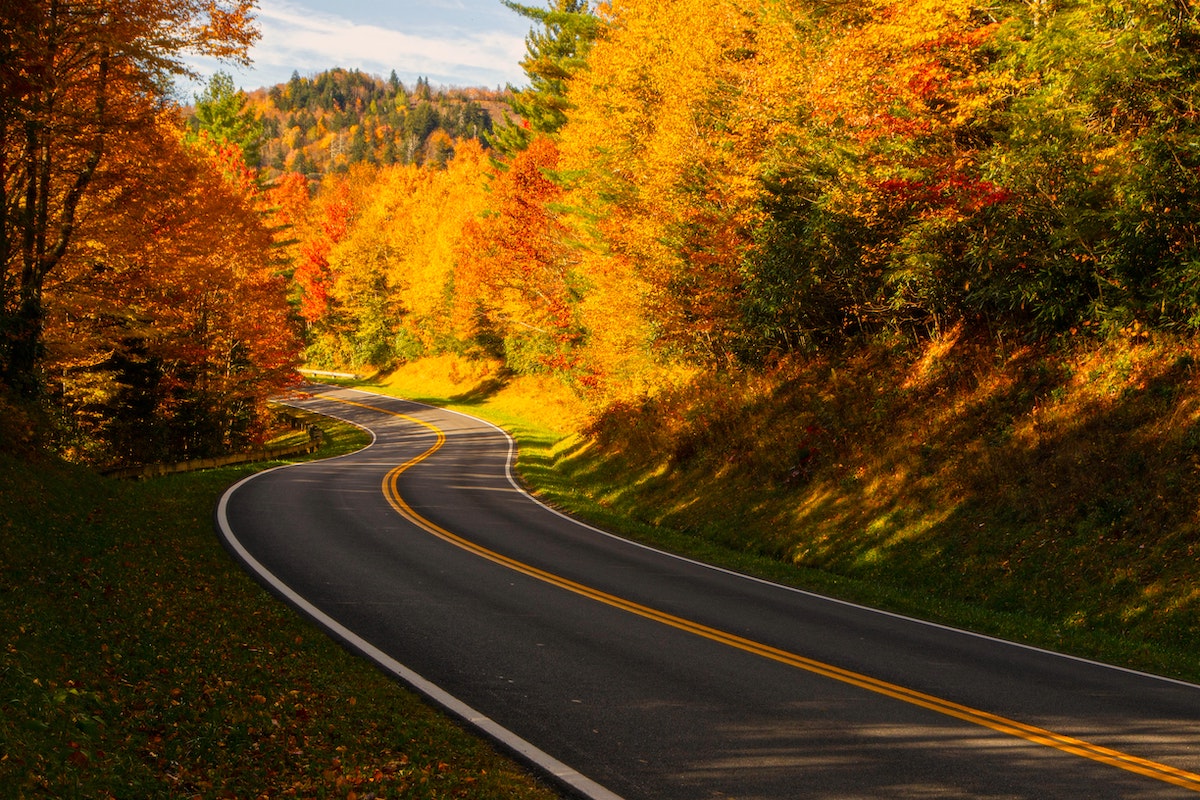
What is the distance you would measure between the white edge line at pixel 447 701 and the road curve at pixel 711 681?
0.08ft

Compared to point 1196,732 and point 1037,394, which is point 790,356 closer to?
point 1037,394

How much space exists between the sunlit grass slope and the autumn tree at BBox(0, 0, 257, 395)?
43.4 ft

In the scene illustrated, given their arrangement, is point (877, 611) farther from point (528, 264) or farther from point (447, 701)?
point (528, 264)

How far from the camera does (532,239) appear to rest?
42938 mm

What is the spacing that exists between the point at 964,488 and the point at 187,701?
13563 mm

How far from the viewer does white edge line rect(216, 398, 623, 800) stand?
601cm

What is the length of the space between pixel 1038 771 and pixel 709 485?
15156mm

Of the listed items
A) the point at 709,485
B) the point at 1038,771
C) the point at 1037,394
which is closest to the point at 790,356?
the point at 709,485

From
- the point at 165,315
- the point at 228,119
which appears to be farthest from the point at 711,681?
the point at 228,119

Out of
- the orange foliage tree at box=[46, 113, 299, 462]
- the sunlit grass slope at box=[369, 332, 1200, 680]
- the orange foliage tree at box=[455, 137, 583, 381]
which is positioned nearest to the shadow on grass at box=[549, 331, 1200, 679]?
the sunlit grass slope at box=[369, 332, 1200, 680]

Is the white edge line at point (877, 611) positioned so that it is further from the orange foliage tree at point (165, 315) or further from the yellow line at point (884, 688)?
the orange foliage tree at point (165, 315)

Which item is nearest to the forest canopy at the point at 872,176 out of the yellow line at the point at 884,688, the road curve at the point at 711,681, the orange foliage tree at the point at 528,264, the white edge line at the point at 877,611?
the orange foliage tree at the point at 528,264

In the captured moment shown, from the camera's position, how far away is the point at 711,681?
826cm

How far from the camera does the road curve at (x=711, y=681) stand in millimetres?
6199
